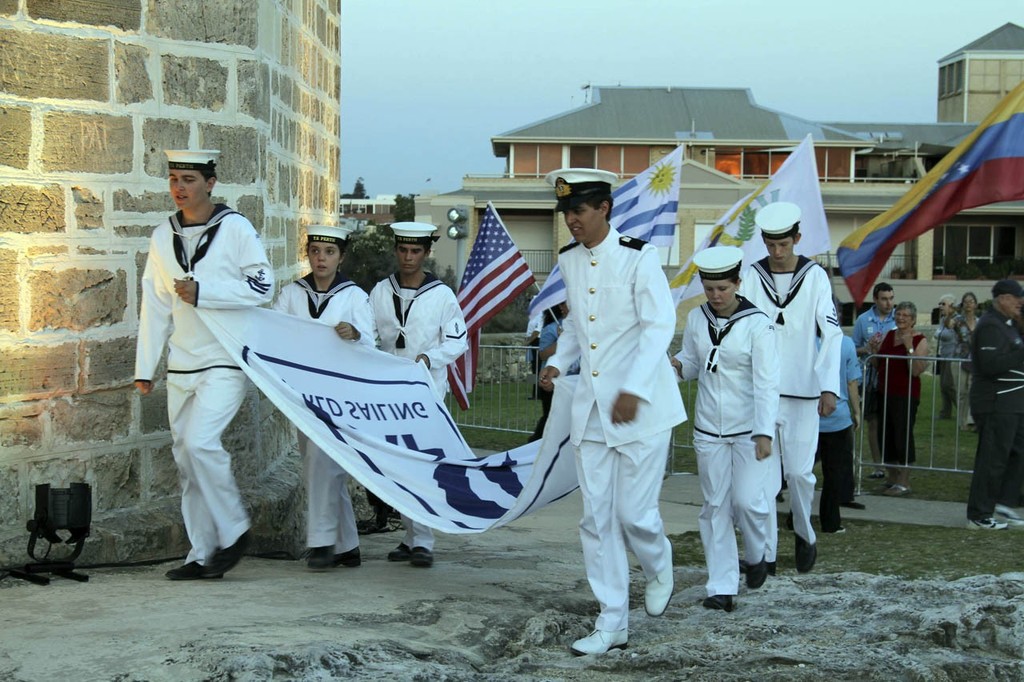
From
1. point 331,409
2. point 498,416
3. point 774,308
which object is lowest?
point 498,416

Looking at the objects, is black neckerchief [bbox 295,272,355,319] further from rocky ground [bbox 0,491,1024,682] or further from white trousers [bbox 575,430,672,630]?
white trousers [bbox 575,430,672,630]

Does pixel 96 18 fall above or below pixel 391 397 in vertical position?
above

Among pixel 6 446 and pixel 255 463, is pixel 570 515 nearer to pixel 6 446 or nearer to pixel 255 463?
pixel 255 463

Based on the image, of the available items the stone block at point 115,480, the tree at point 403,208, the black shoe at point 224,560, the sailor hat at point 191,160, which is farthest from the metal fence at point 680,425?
the tree at point 403,208

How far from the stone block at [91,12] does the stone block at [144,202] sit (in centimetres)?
84

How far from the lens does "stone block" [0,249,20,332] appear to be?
7035 mm

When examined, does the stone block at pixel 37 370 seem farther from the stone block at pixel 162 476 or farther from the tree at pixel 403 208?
the tree at pixel 403 208

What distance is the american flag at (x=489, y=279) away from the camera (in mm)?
11883

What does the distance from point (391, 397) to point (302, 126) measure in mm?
3068

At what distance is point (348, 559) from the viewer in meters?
8.00

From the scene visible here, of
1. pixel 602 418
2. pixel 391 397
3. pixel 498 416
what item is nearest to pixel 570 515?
pixel 391 397

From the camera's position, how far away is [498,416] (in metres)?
18.8

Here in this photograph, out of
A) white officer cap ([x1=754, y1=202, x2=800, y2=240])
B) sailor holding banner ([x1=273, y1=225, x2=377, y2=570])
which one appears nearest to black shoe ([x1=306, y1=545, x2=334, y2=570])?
sailor holding banner ([x1=273, y1=225, x2=377, y2=570])

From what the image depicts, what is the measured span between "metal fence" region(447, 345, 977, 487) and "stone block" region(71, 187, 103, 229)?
7.25 meters
